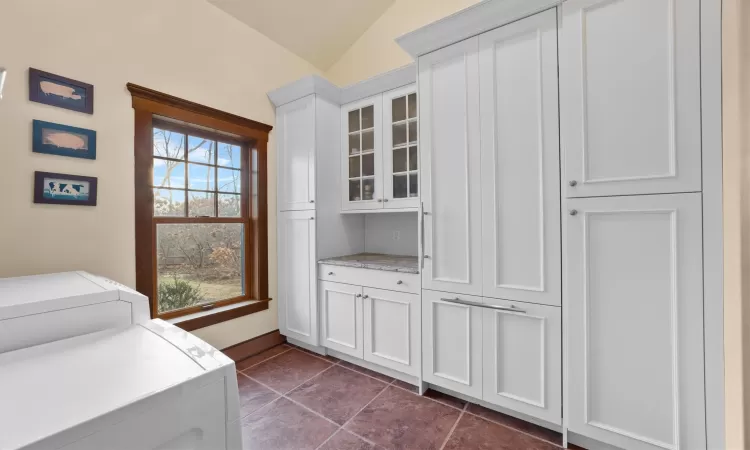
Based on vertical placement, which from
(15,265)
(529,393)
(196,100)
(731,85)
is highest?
(196,100)

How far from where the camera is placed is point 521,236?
1726 millimetres

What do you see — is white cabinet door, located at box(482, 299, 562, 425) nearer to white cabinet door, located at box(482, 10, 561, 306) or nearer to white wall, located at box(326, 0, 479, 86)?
white cabinet door, located at box(482, 10, 561, 306)

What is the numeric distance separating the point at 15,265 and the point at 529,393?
9.47 feet

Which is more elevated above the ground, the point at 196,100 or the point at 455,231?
the point at 196,100

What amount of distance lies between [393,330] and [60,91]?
2571 mm

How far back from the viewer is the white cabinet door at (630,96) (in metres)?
1.32

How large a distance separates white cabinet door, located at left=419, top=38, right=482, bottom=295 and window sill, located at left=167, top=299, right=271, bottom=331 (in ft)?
5.37

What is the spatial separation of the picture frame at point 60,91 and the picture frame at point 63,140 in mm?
127

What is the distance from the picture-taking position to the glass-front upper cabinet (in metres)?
2.51

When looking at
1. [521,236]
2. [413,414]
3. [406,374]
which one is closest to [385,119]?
[521,236]

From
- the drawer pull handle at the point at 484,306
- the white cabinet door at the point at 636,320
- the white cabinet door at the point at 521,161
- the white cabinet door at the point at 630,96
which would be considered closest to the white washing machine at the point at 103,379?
the drawer pull handle at the point at 484,306

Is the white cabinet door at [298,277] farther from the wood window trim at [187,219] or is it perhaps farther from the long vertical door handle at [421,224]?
the long vertical door handle at [421,224]

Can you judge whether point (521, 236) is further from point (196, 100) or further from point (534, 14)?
point (196, 100)

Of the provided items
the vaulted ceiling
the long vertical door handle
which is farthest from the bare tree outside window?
the long vertical door handle
